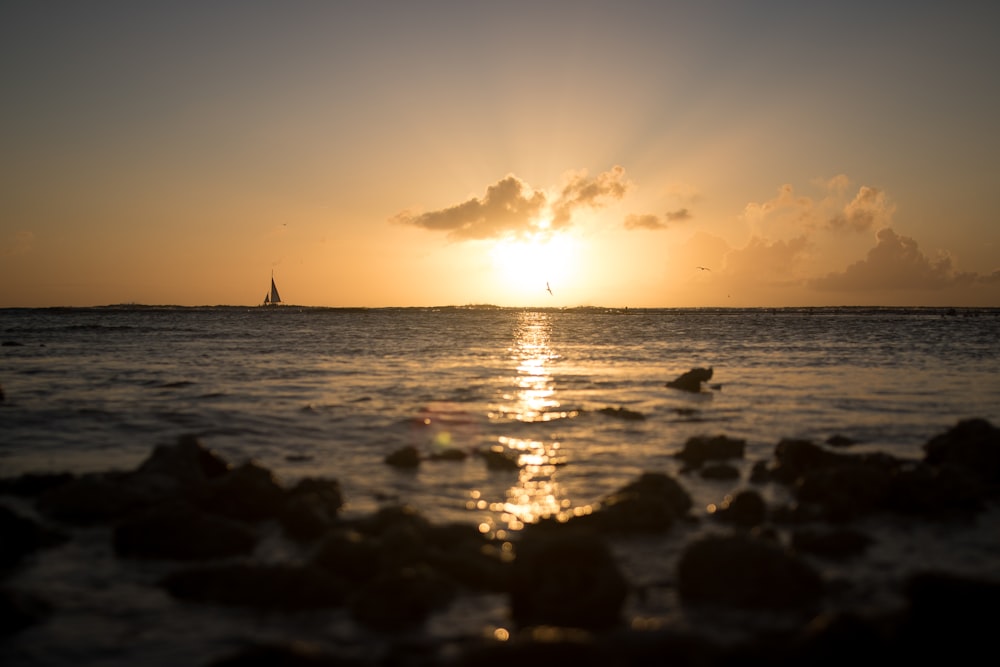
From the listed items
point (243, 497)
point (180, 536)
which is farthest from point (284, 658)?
point (243, 497)

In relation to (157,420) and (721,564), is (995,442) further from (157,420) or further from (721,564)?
(157,420)

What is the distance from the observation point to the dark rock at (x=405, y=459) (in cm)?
1705

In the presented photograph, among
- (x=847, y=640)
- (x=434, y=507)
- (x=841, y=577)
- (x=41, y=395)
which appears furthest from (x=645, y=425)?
(x=41, y=395)

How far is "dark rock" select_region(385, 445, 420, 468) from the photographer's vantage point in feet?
55.9

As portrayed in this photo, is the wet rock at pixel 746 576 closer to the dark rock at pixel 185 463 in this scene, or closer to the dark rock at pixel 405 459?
the dark rock at pixel 405 459

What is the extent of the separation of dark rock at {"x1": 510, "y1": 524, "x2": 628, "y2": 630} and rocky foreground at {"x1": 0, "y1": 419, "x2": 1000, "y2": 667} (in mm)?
21

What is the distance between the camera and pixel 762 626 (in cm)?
848

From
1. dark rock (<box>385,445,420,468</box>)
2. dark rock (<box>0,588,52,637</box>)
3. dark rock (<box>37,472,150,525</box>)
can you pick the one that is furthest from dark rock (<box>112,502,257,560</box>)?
dark rock (<box>385,445,420,468</box>)

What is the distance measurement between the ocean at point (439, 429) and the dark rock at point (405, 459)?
484mm

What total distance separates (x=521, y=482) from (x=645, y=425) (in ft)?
29.0

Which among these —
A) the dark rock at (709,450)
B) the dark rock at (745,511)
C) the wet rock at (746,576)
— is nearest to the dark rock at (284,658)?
the wet rock at (746,576)

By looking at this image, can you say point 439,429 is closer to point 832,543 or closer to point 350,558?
point 350,558

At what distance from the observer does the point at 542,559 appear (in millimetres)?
9469

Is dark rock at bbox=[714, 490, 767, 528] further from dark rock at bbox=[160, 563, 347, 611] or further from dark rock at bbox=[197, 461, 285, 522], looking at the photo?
dark rock at bbox=[197, 461, 285, 522]
